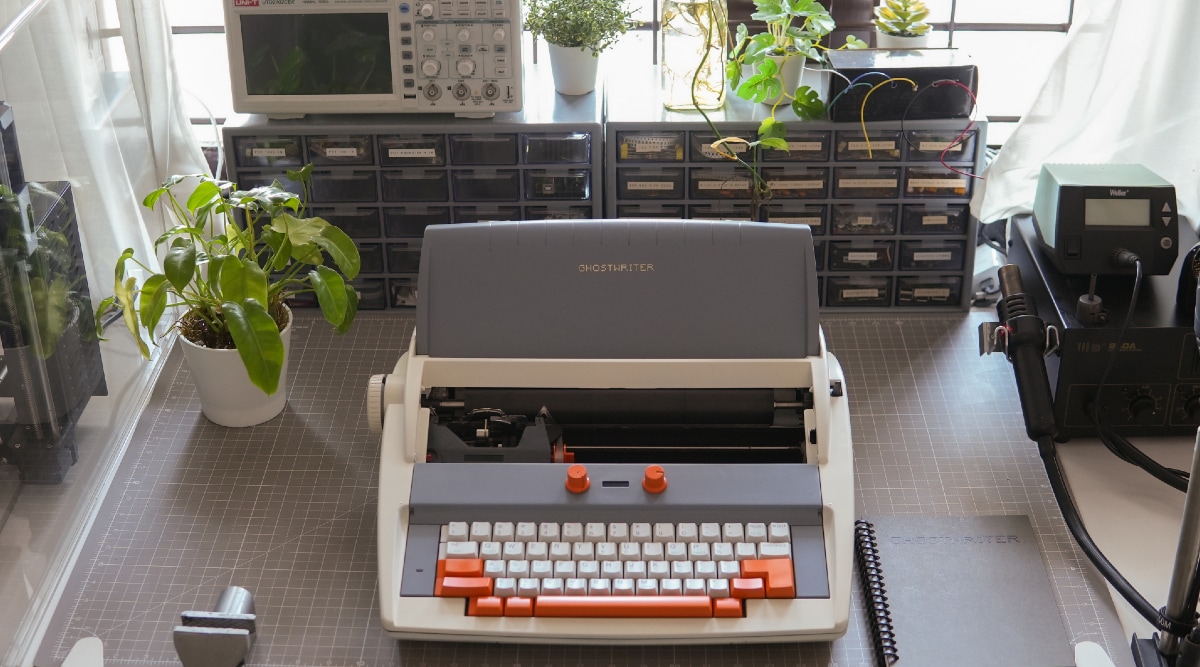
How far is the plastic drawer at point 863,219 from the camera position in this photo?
2346mm

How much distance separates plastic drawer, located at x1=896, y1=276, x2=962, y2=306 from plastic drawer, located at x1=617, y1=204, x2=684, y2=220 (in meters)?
0.47

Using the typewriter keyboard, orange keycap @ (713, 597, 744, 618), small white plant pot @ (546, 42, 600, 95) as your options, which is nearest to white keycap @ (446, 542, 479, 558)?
the typewriter keyboard

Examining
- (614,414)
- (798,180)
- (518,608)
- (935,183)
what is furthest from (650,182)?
(518,608)

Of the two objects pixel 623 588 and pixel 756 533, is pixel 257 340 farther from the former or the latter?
pixel 756 533

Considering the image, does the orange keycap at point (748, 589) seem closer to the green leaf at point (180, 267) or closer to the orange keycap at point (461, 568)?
the orange keycap at point (461, 568)

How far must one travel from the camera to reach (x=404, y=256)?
7.86 feet

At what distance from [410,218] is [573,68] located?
434 millimetres

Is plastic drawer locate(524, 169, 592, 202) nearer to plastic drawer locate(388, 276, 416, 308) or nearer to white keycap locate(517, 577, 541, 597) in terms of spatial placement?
plastic drawer locate(388, 276, 416, 308)

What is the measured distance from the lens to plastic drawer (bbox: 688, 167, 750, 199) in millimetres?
2318

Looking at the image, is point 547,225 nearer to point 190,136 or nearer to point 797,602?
point 797,602

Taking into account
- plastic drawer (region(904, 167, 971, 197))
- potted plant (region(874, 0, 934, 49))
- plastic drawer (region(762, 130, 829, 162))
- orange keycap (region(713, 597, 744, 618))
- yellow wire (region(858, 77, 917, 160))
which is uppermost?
potted plant (region(874, 0, 934, 49))

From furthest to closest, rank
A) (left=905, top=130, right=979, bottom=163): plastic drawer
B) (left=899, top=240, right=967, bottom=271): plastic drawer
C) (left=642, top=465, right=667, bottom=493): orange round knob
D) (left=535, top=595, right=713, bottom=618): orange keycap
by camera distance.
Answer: (left=899, top=240, right=967, bottom=271): plastic drawer, (left=905, top=130, right=979, bottom=163): plastic drawer, (left=642, top=465, right=667, bottom=493): orange round knob, (left=535, top=595, right=713, bottom=618): orange keycap

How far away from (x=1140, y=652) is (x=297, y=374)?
4.81ft

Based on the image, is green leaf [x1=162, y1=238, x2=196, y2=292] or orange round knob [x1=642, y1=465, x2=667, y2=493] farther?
green leaf [x1=162, y1=238, x2=196, y2=292]
